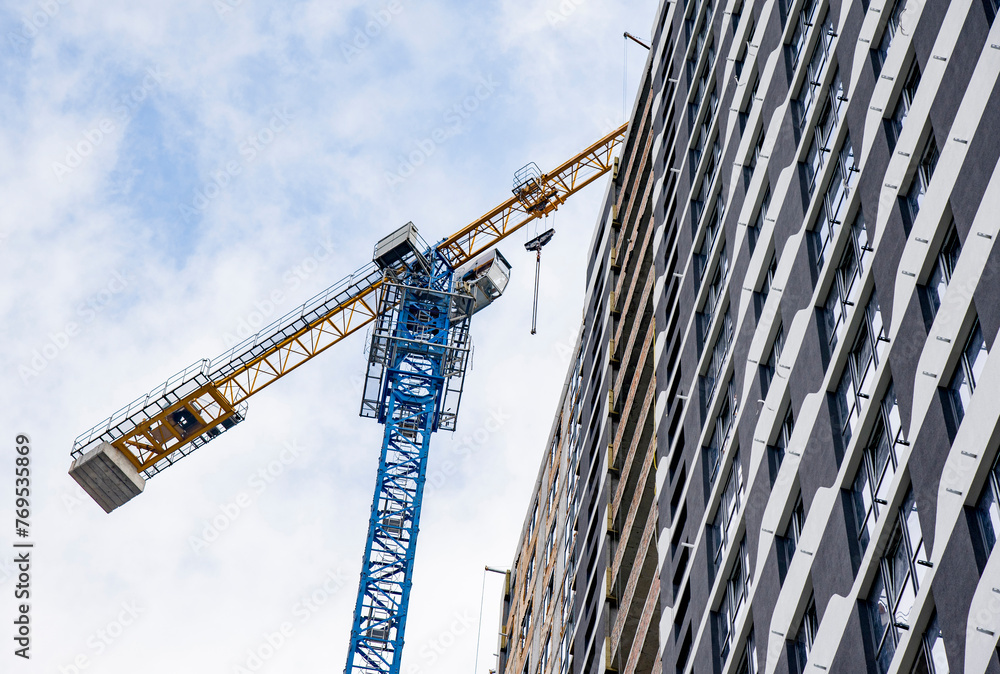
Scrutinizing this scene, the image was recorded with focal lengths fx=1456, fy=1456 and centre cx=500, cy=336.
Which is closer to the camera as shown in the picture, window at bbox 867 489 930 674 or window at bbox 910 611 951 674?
window at bbox 910 611 951 674

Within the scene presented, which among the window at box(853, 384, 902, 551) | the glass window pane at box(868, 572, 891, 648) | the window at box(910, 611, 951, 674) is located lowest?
the window at box(910, 611, 951, 674)

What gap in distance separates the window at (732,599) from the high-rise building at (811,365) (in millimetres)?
88

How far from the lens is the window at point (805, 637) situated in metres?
30.1

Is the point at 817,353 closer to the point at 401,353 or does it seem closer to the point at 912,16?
the point at 912,16

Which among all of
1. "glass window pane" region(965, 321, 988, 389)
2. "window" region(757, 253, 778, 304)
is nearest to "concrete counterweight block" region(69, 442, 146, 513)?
"window" region(757, 253, 778, 304)

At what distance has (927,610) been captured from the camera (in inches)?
959

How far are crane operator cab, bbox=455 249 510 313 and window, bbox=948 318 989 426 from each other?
6326cm

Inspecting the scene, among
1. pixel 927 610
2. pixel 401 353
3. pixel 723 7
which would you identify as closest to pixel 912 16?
pixel 927 610

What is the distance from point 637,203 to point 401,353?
24912 millimetres

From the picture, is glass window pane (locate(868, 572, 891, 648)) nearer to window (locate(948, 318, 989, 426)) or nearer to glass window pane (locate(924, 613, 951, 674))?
glass window pane (locate(924, 613, 951, 674))

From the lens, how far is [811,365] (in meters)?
33.2

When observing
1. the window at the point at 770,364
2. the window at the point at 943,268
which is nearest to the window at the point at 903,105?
the window at the point at 943,268

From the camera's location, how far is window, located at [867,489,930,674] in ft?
84.8

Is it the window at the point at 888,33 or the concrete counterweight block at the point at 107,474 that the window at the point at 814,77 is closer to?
the window at the point at 888,33
